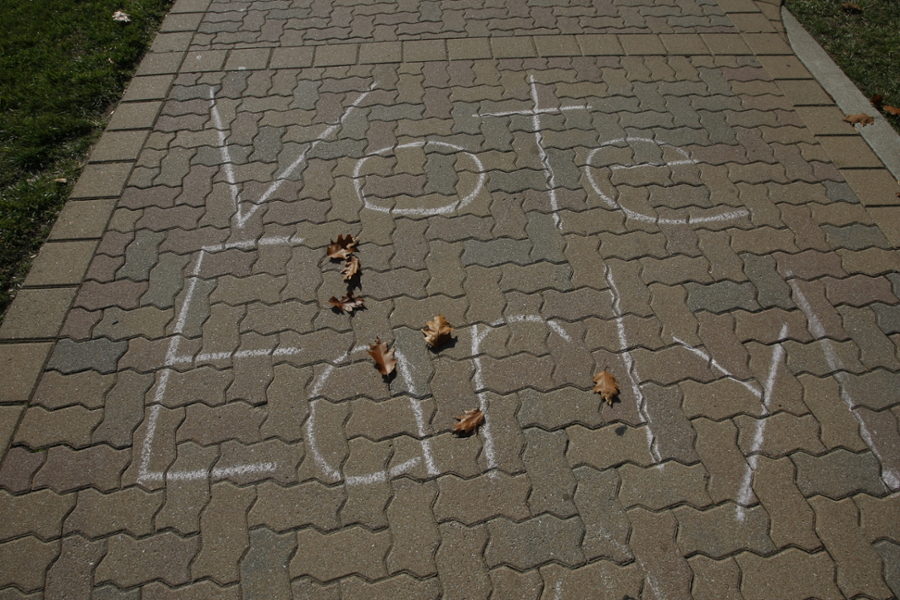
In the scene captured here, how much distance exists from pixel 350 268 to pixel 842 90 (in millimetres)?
3951

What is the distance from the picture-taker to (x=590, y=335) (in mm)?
3184

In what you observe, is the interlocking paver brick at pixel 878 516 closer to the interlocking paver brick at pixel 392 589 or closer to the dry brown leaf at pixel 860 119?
the interlocking paver brick at pixel 392 589

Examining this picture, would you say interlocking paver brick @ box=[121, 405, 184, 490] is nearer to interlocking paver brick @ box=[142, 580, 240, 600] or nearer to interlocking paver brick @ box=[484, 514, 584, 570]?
interlocking paver brick @ box=[142, 580, 240, 600]

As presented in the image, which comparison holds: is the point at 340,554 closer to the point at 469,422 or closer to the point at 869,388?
the point at 469,422

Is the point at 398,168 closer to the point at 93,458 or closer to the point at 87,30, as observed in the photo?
the point at 93,458

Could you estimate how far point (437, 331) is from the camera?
3.13m

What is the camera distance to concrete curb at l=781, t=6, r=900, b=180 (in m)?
4.21

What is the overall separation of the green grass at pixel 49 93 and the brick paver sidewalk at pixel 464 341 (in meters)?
0.20

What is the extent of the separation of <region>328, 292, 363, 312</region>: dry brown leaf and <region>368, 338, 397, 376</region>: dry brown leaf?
0.87 ft

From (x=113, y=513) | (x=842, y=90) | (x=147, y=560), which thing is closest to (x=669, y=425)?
(x=147, y=560)

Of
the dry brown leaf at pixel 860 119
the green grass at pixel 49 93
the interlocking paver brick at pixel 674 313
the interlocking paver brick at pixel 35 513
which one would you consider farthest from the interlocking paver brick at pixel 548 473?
the dry brown leaf at pixel 860 119

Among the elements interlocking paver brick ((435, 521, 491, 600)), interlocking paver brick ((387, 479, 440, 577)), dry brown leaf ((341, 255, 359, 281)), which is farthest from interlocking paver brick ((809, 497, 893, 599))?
dry brown leaf ((341, 255, 359, 281))

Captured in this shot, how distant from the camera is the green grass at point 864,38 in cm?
473

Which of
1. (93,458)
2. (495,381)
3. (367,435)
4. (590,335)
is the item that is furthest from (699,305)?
(93,458)
